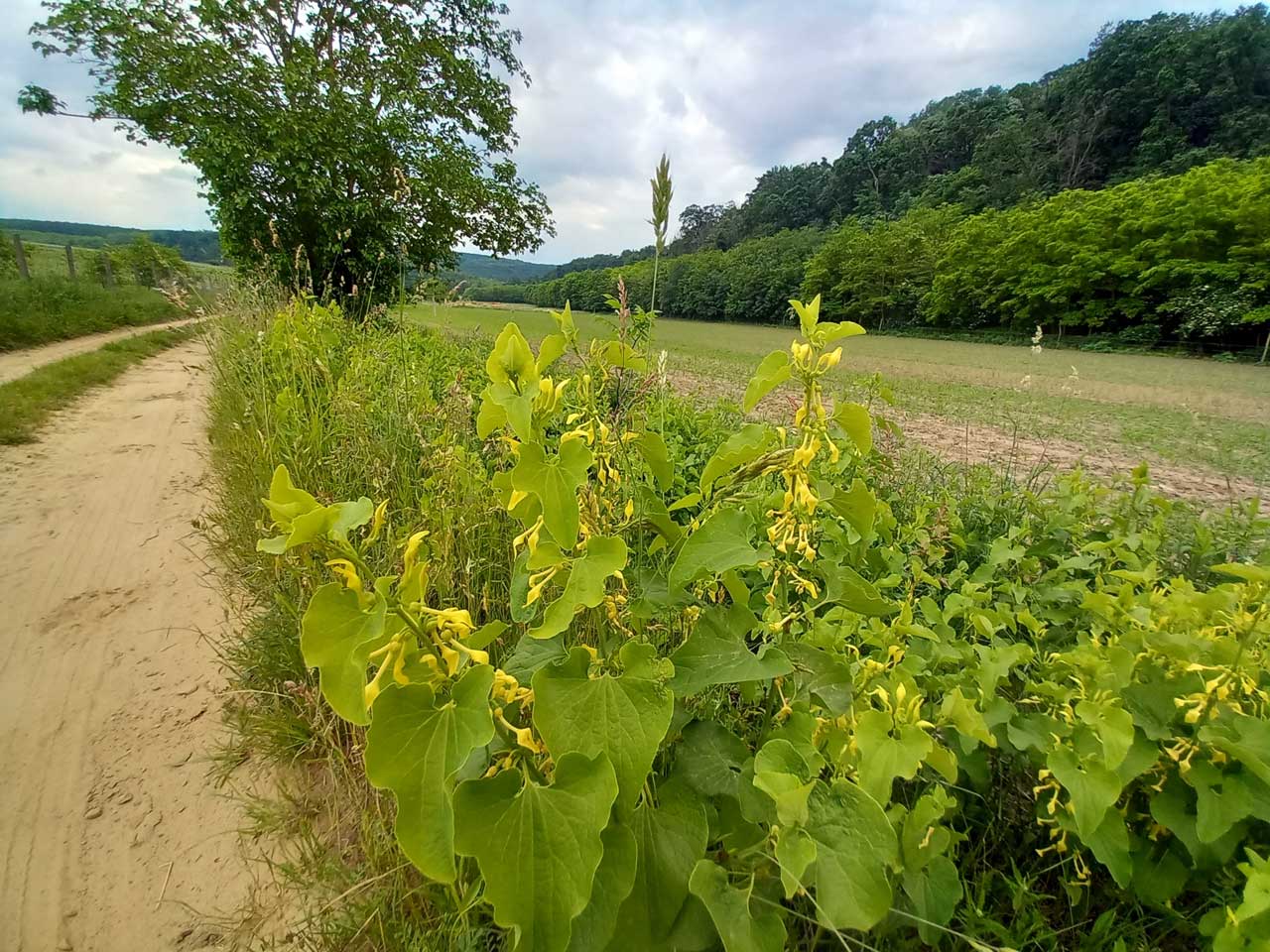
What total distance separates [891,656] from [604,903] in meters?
0.78

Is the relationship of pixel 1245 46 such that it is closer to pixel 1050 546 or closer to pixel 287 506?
pixel 1050 546

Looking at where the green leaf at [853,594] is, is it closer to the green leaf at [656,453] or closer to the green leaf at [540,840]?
the green leaf at [656,453]

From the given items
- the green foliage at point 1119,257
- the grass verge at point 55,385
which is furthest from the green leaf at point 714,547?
the green foliage at point 1119,257

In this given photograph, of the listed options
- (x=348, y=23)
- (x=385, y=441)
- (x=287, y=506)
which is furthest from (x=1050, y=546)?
(x=348, y=23)

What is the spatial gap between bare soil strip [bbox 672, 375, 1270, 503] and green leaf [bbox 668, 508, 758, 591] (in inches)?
107

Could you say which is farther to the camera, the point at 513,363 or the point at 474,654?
the point at 513,363

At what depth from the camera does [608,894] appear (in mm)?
746

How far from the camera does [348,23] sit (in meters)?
13.8

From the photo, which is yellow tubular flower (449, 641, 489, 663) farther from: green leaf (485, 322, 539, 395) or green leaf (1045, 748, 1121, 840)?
green leaf (1045, 748, 1121, 840)

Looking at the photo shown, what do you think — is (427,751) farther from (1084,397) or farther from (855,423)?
(1084,397)

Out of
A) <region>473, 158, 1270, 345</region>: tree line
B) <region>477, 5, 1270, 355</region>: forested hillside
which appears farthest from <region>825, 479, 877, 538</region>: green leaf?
<region>477, 5, 1270, 355</region>: forested hillside

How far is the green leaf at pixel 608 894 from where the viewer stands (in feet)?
2.40

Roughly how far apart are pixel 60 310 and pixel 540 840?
1789 centimetres

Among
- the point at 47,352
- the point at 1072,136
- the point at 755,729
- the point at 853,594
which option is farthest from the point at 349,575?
the point at 1072,136
